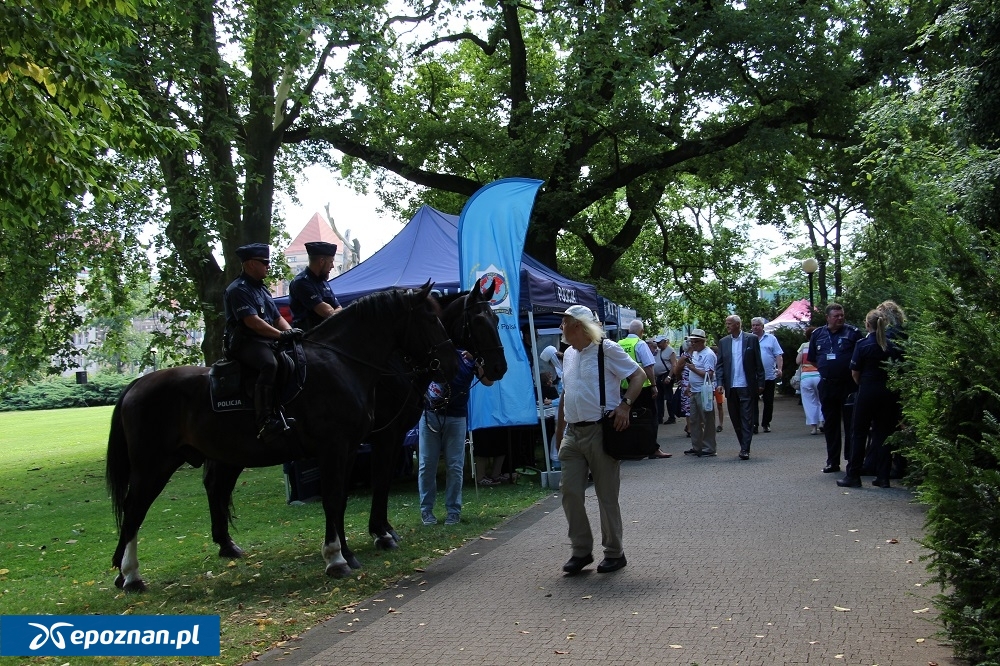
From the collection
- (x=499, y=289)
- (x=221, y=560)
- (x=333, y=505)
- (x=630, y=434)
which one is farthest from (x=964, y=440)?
(x=499, y=289)

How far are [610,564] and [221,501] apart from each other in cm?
376

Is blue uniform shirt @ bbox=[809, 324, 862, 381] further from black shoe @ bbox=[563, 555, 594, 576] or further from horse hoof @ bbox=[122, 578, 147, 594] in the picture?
horse hoof @ bbox=[122, 578, 147, 594]

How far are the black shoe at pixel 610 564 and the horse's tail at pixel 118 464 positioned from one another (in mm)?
4009

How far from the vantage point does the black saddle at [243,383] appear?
7551mm

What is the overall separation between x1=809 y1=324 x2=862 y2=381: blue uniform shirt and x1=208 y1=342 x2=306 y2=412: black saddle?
7274 mm

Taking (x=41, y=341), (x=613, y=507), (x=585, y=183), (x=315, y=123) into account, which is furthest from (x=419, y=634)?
(x=585, y=183)

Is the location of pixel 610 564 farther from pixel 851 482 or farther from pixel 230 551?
pixel 851 482

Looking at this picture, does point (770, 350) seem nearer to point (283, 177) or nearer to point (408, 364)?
point (408, 364)

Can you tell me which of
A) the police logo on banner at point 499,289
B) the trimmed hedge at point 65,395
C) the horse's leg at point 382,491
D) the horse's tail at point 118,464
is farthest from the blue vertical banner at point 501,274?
the trimmed hedge at point 65,395

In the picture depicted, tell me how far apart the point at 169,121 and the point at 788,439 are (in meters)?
12.2

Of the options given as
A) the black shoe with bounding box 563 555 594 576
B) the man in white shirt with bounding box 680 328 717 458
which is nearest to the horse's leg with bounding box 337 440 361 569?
the black shoe with bounding box 563 555 594 576

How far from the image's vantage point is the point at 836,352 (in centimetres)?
1207

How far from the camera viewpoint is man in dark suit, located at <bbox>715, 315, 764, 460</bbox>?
14203mm

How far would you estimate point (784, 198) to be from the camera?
2844 centimetres
